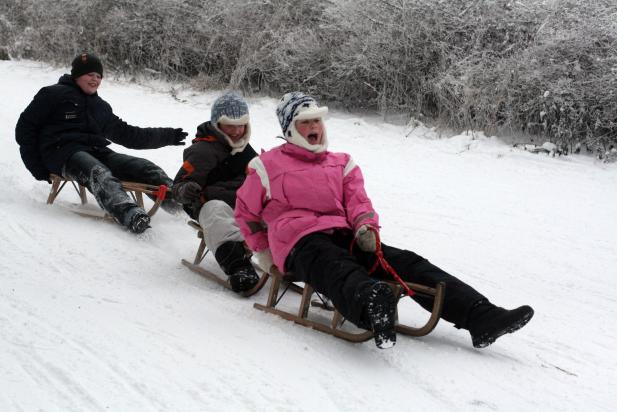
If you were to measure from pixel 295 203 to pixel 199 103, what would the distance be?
697cm

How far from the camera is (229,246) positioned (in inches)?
150

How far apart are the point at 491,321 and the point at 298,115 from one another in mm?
1374

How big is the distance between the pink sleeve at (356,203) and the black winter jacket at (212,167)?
975 millimetres

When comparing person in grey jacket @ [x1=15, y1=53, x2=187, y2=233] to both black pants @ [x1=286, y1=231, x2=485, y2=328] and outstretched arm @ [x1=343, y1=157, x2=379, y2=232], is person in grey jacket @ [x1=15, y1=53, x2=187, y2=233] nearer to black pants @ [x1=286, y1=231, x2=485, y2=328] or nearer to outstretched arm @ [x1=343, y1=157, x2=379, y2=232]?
outstretched arm @ [x1=343, y1=157, x2=379, y2=232]

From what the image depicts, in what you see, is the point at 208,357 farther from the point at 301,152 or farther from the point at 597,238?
the point at 597,238

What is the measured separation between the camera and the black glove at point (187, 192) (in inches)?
160

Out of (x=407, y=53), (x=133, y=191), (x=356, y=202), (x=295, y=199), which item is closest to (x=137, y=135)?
(x=133, y=191)

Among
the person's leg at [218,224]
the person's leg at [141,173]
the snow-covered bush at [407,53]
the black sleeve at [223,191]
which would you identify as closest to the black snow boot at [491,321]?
the person's leg at [218,224]

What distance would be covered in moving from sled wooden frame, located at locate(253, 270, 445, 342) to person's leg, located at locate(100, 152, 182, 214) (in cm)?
194

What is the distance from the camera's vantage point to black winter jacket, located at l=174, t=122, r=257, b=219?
4.24m

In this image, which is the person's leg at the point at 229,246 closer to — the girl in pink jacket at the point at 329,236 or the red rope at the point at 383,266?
the girl in pink jacket at the point at 329,236

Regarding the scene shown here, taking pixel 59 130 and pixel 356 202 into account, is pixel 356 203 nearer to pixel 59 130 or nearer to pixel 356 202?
pixel 356 202

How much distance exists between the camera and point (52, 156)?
5164 millimetres

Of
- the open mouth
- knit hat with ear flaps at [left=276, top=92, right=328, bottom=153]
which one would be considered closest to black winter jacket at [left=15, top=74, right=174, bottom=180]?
knit hat with ear flaps at [left=276, top=92, right=328, bottom=153]
